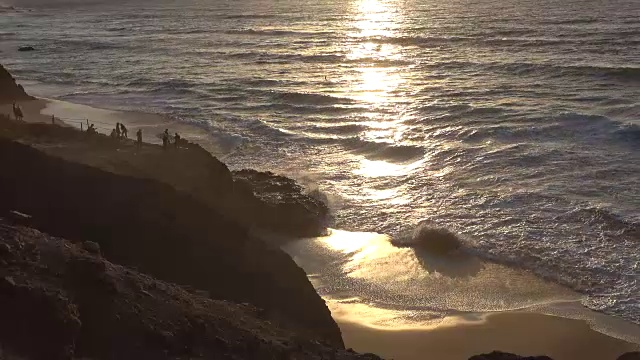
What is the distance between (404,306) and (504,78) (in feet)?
84.1

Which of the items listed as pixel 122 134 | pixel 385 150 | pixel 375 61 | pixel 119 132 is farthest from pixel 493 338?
pixel 375 61

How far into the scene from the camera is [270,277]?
30.0 feet

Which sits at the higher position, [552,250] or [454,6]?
[454,6]

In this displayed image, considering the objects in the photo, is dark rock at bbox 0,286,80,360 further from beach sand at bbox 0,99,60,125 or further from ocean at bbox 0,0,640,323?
beach sand at bbox 0,99,60,125

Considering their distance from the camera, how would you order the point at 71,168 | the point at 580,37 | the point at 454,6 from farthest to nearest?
the point at 454,6 < the point at 580,37 < the point at 71,168

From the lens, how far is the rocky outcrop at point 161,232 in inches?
352

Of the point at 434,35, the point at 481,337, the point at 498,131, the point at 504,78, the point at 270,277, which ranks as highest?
the point at 434,35

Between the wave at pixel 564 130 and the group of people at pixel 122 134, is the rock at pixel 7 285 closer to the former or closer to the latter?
the group of people at pixel 122 134

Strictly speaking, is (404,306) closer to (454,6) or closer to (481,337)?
(481,337)

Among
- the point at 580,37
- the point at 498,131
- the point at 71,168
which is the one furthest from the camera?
the point at 580,37

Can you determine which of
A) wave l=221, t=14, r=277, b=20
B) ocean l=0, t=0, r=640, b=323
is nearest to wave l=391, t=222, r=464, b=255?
ocean l=0, t=0, r=640, b=323

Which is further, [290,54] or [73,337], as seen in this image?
[290,54]

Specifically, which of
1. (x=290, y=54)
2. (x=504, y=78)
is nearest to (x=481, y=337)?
(x=504, y=78)

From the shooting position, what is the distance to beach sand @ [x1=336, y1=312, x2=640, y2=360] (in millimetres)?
10898
